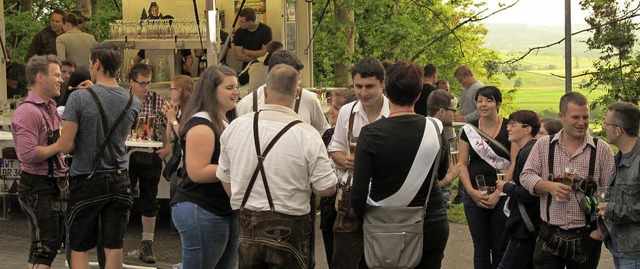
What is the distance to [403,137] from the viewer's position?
6055 millimetres

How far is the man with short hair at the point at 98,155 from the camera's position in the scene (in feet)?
24.5

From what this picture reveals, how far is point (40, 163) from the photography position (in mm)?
7773

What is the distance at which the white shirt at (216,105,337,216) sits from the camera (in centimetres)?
596

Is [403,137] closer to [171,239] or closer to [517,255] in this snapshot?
[517,255]

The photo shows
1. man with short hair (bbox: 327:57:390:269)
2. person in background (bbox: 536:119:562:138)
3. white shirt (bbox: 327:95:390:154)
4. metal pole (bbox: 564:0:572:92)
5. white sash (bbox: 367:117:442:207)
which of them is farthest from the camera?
metal pole (bbox: 564:0:572:92)

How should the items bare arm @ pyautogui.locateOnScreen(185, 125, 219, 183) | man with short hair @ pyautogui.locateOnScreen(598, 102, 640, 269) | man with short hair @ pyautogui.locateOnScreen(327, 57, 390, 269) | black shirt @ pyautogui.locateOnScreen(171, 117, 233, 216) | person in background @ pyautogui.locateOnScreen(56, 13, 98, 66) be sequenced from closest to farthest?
1. man with short hair @ pyautogui.locateOnScreen(598, 102, 640, 269)
2. bare arm @ pyautogui.locateOnScreen(185, 125, 219, 183)
3. black shirt @ pyautogui.locateOnScreen(171, 117, 233, 216)
4. man with short hair @ pyautogui.locateOnScreen(327, 57, 390, 269)
5. person in background @ pyautogui.locateOnScreen(56, 13, 98, 66)

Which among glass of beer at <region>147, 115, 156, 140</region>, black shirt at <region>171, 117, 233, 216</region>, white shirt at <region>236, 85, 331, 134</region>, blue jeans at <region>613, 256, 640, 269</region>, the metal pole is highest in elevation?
the metal pole

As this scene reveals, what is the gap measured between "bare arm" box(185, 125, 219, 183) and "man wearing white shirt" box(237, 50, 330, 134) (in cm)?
106

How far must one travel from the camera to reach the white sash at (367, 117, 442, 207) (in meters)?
6.08

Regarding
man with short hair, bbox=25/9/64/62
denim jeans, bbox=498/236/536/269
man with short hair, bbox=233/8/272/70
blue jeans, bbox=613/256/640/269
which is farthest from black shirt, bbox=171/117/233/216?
man with short hair, bbox=25/9/64/62

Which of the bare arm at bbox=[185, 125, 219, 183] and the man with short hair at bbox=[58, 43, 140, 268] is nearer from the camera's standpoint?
the bare arm at bbox=[185, 125, 219, 183]

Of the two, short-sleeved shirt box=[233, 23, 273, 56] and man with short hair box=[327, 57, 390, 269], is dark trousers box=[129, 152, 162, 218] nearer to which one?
man with short hair box=[327, 57, 390, 269]

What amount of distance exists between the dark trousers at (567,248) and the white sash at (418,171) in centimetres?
126

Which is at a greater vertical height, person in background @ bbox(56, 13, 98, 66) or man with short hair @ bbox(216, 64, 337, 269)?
person in background @ bbox(56, 13, 98, 66)
